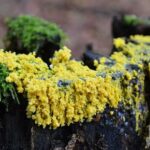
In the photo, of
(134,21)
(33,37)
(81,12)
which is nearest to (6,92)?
(33,37)

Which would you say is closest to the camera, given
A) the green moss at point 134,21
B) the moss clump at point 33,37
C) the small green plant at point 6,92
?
the small green plant at point 6,92

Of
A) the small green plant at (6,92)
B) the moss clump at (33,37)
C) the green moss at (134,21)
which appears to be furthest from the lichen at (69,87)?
the green moss at (134,21)

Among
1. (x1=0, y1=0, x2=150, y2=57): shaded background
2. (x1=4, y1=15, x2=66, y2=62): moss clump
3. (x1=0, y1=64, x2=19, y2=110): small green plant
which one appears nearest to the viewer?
(x1=0, y1=64, x2=19, y2=110): small green plant

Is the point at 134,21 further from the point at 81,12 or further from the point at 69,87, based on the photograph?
the point at 81,12

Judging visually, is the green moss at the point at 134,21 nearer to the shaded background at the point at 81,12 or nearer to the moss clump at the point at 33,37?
the moss clump at the point at 33,37

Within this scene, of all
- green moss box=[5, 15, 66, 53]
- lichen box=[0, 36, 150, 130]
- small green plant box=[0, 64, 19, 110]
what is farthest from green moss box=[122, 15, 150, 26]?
small green plant box=[0, 64, 19, 110]

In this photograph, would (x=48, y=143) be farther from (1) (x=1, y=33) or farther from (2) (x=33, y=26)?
(1) (x=1, y=33)

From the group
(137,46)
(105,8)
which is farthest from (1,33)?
(137,46)

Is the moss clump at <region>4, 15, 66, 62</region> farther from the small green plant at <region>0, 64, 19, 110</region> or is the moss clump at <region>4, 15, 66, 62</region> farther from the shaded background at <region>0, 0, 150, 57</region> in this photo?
the shaded background at <region>0, 0, 150, 57</region>
